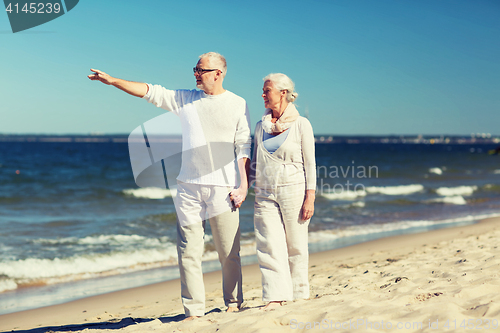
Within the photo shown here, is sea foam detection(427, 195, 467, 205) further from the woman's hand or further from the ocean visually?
the woman's hand

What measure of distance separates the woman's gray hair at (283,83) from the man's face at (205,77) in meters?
0.43

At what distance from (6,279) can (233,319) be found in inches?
172

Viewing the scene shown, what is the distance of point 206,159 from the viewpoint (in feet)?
9.67

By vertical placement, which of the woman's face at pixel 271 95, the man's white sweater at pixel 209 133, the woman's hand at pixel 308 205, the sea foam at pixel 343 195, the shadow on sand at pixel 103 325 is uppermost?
the woman's face at pixel 271 95

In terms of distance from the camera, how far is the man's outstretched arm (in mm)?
2645

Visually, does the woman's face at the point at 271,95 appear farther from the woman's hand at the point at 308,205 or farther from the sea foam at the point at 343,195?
the sea foam at the point at 343,195

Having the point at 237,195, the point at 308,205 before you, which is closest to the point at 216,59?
the point at 237,195

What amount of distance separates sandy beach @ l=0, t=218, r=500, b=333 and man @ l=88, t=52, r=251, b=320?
65 centimetres

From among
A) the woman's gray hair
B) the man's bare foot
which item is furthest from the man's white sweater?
the man's bare foot

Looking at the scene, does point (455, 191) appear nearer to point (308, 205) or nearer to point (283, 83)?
point (308, 205)

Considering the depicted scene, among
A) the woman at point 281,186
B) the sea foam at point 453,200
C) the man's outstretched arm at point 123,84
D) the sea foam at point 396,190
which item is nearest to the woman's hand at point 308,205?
the woman at point 281,186

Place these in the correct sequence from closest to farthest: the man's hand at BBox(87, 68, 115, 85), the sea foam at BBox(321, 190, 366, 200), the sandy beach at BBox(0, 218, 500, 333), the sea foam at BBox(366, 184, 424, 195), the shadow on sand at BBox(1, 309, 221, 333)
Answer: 1. the sandy beach at BBox(0, 218, 500, 333)
2. the man's hand at BBox(87, 68, 115, 85)
3. the shadow on sand at BBox(1, 309, 221, 333)
4. the sea foam at BBox(321, 190, 366, 200)
5. the sea foam at BBox(366, 184, 424, 195)

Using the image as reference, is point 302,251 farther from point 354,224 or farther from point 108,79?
point 354,224

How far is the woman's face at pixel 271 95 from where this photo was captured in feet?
9.82
